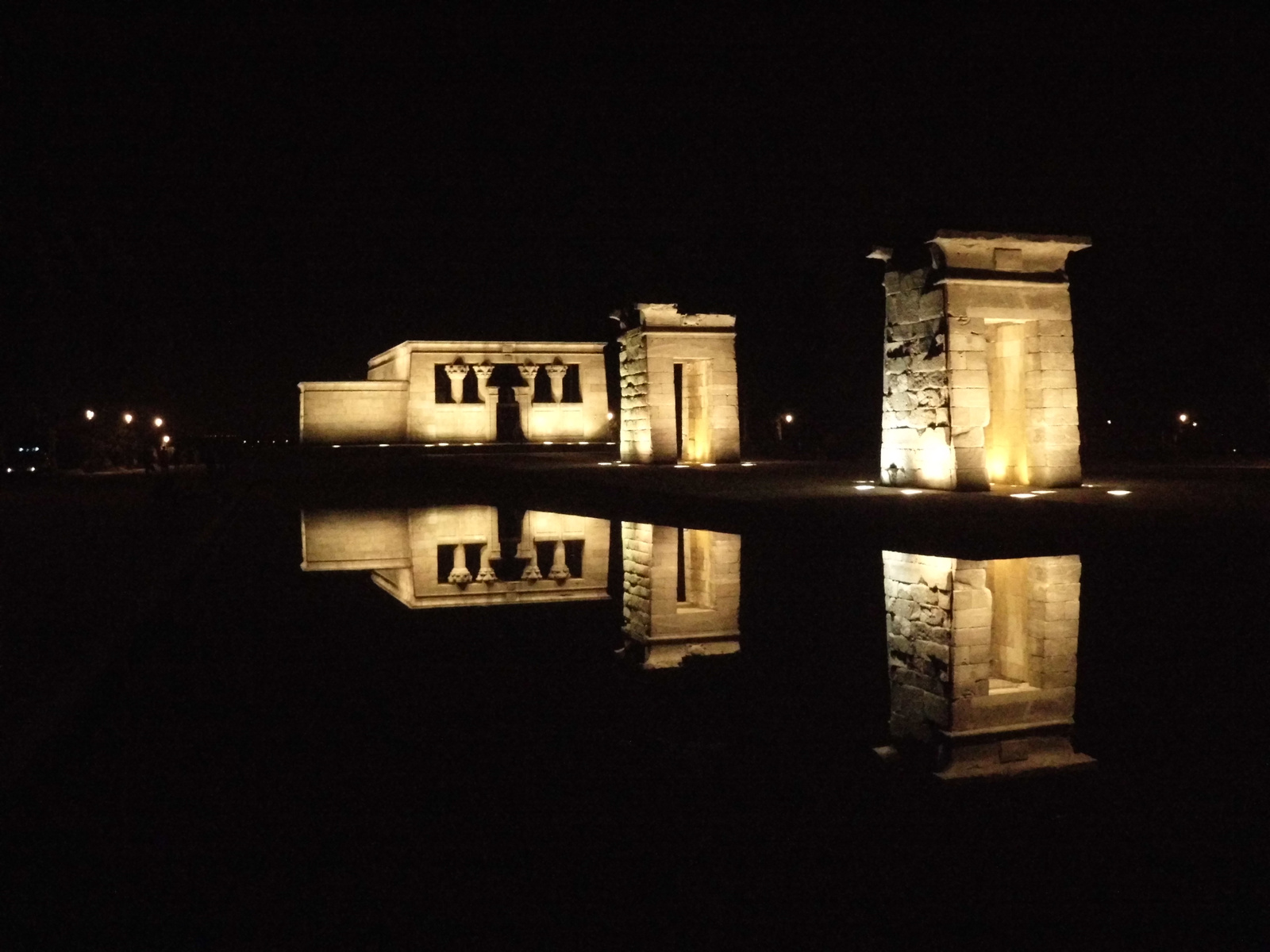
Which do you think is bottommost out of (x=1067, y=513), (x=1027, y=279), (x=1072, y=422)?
(x=1067, y=513)

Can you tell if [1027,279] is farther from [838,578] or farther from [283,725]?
[283,725]

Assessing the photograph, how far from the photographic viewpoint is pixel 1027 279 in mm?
14977

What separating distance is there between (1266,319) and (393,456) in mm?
26385

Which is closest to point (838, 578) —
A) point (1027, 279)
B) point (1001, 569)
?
point (1001, 569)

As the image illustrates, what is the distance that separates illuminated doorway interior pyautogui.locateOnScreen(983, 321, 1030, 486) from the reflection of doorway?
29.8 ft

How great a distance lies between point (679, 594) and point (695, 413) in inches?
712

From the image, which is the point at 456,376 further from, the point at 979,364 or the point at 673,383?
the point at 979,364

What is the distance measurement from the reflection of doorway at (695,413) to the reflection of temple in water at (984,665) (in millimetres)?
16737

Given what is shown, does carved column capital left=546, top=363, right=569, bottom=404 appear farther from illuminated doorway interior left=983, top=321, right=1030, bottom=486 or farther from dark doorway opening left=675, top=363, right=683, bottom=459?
illuminated doorway interior left=983, top=321, right=1030, bottom=486

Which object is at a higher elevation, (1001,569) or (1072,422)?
(1072,422)

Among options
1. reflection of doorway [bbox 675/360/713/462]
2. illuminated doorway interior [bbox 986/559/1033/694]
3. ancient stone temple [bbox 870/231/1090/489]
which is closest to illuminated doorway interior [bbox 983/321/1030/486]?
ancient stone temple [bbox 870/231/1090/489]

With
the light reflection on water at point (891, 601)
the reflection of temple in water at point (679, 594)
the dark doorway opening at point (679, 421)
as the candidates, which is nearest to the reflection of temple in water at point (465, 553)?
the light reflection on water at point (891, 601)

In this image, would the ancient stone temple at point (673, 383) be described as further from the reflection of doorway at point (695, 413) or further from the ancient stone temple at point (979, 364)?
the ancient stone temple at point (979, 364)

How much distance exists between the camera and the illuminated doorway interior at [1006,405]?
Result: 1606 centimetres
